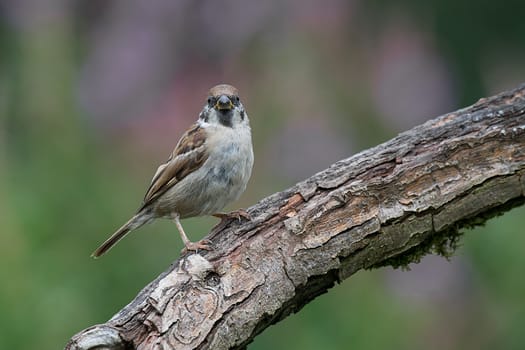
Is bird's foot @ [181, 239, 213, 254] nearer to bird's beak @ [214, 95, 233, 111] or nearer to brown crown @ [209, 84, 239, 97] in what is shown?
bird's beak @ [214, 95, 233, 111]

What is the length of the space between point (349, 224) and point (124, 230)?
1689 millimetres

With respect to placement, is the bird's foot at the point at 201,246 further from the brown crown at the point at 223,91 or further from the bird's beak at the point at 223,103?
the brown crown at the point at 223,91

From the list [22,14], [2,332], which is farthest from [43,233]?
[22,14]

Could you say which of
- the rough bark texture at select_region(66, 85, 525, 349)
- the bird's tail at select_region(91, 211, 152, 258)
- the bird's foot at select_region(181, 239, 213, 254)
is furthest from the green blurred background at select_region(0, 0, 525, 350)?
the rough bark texture at select_region(66, 85, 525, 349)

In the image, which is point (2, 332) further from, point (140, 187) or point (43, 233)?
point (140, 187)

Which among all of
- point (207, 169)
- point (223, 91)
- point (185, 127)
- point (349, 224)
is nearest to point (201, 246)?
point (349, 224)

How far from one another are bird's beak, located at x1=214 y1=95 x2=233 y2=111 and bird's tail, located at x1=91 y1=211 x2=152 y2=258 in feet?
2.30

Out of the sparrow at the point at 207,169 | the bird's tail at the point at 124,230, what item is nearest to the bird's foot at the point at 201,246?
the sparrow at the point at 207,169

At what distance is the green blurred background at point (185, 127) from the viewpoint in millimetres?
5484

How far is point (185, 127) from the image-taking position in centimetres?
639

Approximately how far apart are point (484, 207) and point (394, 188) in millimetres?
399

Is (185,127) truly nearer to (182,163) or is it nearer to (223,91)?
(223,91)

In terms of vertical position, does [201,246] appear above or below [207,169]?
Answer: below

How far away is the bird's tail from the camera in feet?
17.1
